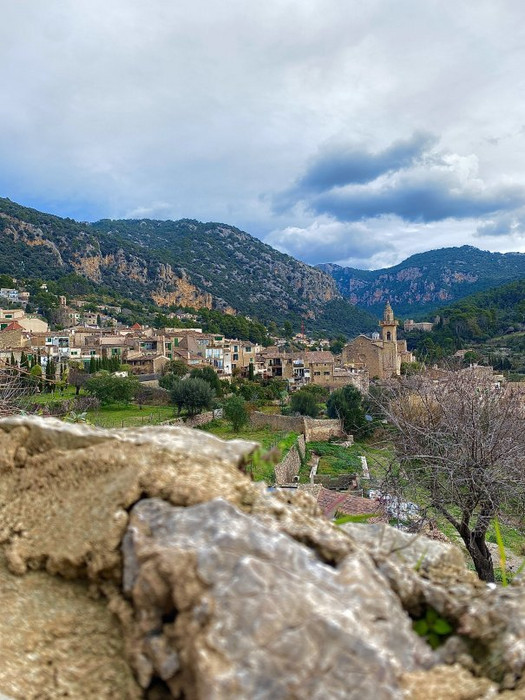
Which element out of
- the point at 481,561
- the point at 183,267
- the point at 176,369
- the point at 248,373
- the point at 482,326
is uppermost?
the point at 183,267

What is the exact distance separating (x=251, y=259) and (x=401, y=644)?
531ft

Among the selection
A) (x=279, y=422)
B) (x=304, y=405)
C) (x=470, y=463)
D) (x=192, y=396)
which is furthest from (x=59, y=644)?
(x=304, y=405)

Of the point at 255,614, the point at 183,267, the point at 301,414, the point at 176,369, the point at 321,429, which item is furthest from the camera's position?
the point at 183,267

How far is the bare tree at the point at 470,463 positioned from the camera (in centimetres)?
793

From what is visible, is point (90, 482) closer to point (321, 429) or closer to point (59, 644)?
point (59, 644)

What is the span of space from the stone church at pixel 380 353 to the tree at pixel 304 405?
21074 mm

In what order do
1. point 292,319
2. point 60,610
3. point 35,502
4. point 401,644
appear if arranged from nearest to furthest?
point 401,644
point 60,610
point 35,502
point 292,319

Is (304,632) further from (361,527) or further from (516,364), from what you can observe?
(516,364)

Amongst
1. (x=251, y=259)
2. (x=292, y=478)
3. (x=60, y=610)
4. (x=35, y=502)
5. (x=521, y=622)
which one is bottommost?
(x=292, y=478)

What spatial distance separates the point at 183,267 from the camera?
13750 centimetres

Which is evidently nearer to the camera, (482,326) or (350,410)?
(350,410)

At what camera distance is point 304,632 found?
1.76 m

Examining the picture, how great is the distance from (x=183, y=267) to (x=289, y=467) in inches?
4576

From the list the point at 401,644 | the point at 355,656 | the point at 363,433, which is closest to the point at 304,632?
the point at 355,656
